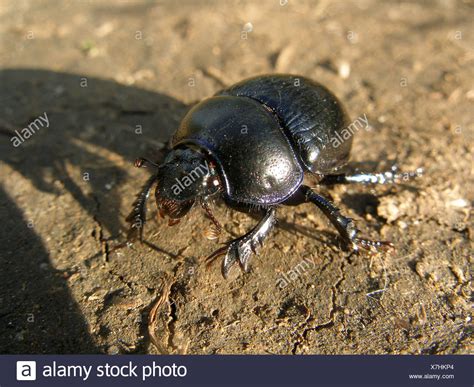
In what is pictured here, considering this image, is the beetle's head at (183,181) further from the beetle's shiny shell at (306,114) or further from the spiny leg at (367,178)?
the spiny leg at (367,178)

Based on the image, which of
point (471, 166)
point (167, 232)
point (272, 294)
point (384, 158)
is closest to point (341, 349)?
point (272, 294)

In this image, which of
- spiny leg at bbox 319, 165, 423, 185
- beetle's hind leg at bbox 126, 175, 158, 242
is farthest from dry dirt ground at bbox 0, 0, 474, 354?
beetle's hind leg at bbox 126, 175, 158, 242

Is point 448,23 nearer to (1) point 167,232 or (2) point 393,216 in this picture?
(2) point 393,216

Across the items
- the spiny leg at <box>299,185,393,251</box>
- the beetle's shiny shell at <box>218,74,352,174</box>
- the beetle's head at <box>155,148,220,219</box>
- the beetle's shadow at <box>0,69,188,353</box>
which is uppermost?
the beetle's shiny shell at <box>218,74,352,174</box>

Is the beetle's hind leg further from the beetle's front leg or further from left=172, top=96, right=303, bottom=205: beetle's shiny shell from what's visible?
the beetle's front leg

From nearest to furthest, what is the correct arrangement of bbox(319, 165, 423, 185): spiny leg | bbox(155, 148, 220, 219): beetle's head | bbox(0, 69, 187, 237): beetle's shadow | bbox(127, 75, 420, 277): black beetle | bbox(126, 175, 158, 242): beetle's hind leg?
1. bbox(155, 148, 220, 219): beetle's head
2. bbox(127, 75, 420, 277): black beetle
3. bbox(126, 175, 158, 242): beetle's hind leg
4. bbox(319, 165, 423, 185): spiny leg
5. bbox(0, 69, 187, 237): beetle's shadow

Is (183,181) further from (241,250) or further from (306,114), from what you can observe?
(306,114)
